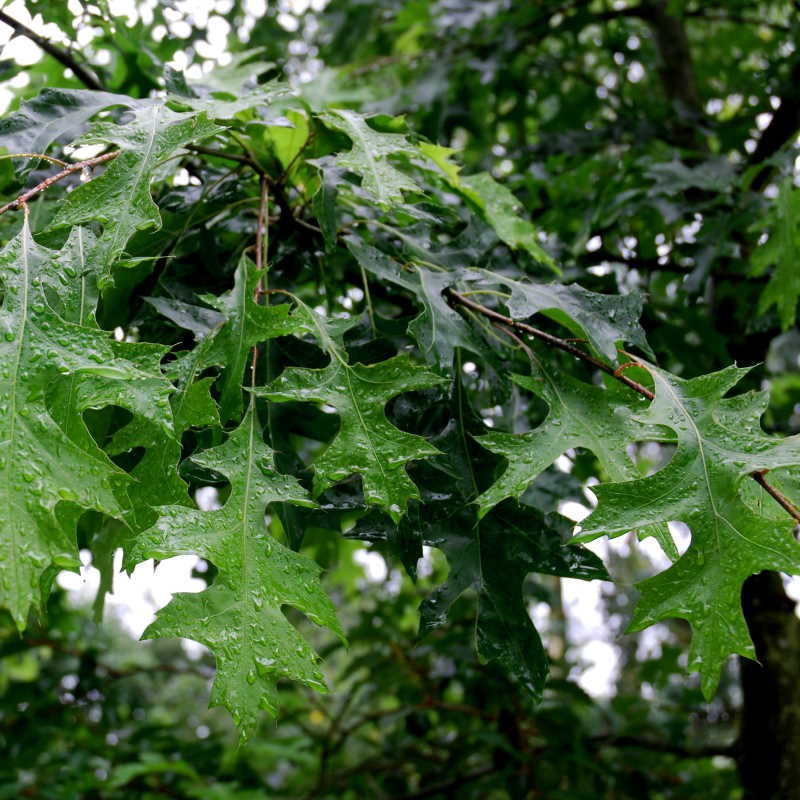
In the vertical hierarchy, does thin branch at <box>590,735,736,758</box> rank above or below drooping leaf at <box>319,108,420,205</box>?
below

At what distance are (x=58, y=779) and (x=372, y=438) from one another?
4.77 ft

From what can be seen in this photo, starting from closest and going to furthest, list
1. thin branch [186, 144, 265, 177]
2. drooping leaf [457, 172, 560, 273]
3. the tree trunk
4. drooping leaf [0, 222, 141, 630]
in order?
drooping leaf [0, 222, 141, 630] < thin branch [186, 144, 265, 177] < drooping leaf [457, 172, 560, 273] < the tree trunk

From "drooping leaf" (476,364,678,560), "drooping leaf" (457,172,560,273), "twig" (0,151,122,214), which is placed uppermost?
"twig" (0,151,122,214)

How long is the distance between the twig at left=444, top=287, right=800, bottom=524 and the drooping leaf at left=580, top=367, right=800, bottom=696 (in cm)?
3

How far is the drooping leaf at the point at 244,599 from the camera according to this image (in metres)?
0.65

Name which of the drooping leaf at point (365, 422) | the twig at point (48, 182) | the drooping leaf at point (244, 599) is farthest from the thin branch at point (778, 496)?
the twig at point (48, 182)

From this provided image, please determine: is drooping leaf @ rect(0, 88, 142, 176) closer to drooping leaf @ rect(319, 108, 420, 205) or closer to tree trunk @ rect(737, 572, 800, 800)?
drooping leaf @ rect(319, 108, 420, 205)

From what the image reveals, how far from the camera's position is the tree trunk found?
58.5 inches

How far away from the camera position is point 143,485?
2.50ft

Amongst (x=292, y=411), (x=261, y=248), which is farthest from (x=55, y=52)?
(x=292, y=411)

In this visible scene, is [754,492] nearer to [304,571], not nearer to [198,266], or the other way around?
[304,571]

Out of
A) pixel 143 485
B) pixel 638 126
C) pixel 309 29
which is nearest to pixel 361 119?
pixel 143 485

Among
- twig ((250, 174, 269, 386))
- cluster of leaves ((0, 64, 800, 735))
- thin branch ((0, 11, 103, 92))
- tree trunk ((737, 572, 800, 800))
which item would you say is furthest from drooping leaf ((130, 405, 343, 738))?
tree trunk ((737, 572, 800, 800))

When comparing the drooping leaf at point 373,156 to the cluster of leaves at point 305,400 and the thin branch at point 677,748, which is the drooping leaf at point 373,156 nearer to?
the cluster of leaves at point 305,400
